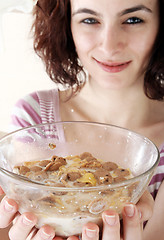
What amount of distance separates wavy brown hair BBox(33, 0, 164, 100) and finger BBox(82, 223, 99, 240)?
0.72 meters

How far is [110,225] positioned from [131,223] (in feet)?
0.22

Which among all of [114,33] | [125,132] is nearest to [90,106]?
[114,33]

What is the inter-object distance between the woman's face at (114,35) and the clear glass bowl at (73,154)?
0.30 m

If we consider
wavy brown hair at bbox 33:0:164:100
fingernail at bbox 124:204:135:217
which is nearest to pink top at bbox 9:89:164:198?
wavy brown hair at bbox 33:0:164:100

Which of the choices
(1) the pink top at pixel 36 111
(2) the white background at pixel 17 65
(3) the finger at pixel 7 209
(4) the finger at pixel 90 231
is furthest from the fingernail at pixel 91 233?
(2) the white background at pixel 17 65

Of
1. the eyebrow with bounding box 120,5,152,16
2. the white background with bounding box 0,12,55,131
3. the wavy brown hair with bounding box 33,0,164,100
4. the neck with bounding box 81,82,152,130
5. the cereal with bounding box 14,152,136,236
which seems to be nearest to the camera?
the cereal with bounding box 14,152,136,236

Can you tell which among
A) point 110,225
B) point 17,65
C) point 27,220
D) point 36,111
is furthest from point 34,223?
point 17,65

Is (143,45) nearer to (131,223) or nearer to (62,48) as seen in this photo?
(62,48)

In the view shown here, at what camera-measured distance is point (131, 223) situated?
0.60 m

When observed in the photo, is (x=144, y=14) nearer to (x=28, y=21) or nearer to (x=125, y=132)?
(x=125, y=132)

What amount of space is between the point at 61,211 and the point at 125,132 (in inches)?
11.1

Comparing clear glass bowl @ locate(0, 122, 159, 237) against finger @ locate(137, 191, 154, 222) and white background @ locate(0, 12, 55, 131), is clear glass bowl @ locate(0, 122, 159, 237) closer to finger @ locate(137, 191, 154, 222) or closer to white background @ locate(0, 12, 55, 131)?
finger @ locate(137, 191, 154, 222)

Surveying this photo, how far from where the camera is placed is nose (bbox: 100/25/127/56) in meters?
0.95

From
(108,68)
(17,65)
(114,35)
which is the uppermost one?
(114,35)
